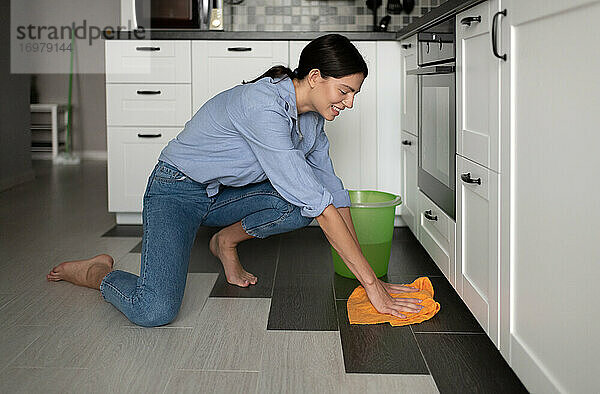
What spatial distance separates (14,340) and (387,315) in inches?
41.9

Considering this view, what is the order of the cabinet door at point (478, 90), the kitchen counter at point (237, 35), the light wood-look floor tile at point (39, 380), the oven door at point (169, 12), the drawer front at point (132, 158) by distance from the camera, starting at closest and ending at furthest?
the light wood-look floor tile at point (39, 380)
the cabinet door at point (478, 90)
the kitchen counter at point (237, 35)
the drawer front at point (132, 158)
the oven door at point (169, 12)

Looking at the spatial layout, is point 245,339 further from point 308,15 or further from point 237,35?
point 308,15

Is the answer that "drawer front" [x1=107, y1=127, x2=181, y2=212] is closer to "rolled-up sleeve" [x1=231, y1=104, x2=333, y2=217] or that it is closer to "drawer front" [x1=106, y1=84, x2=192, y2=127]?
"drawer front" [x1=106, y1=84, x2=192, y2=127]

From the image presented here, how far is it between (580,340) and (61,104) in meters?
6.81

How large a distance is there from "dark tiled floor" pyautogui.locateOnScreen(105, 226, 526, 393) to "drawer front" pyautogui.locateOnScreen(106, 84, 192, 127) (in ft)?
2.03

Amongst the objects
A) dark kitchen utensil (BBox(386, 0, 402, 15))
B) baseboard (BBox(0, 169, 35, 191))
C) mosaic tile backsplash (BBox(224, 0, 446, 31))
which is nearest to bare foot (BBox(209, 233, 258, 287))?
mosaic tile backsplash (BBox(224, 0, 446, 31))

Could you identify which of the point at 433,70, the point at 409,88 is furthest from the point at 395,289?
the point at 409,88

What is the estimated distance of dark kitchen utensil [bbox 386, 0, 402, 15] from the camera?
393 centimetres

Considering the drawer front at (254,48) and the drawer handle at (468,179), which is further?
the drawer front at (254,48)

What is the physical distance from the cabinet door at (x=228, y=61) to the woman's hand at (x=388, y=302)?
5.06ft

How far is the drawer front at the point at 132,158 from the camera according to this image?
3.40 meters

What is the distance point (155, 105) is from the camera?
3379 millimetres

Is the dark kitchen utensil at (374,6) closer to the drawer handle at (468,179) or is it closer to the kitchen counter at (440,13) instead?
the kitchen counter at (440,13)

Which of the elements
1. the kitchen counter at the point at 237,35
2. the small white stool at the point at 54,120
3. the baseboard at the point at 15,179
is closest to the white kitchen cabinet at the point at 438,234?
the kitchen counter at the point at 237,35
